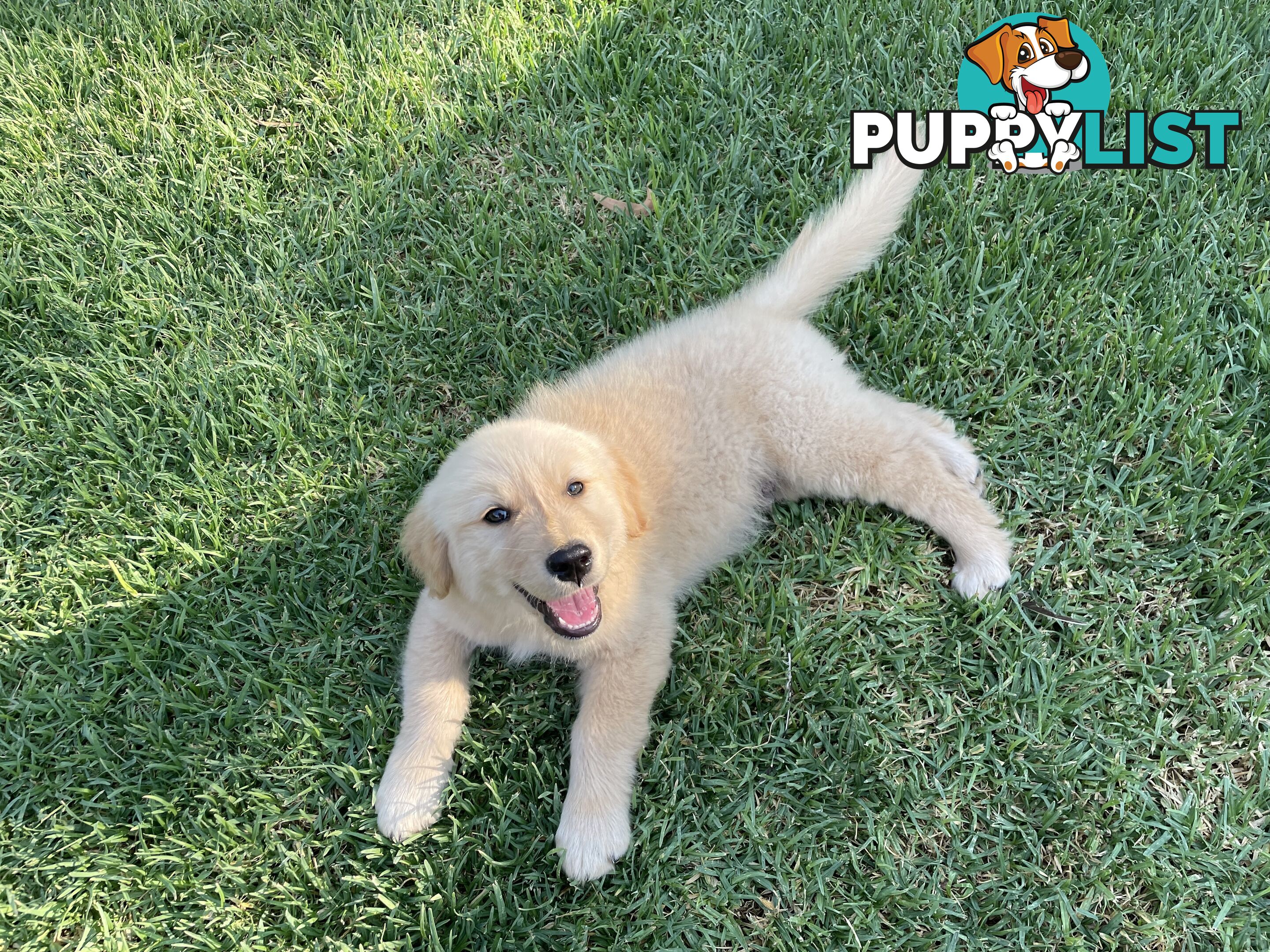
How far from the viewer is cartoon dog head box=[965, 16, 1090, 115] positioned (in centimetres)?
326

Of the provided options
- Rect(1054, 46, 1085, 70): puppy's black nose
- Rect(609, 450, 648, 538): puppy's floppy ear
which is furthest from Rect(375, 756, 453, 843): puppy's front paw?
Rect(1054, 46, 1085, 70): puppy's black nose

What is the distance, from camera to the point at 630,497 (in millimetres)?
Result: 2031

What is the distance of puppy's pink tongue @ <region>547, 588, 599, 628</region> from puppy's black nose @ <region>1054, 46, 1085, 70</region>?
302 centimetres

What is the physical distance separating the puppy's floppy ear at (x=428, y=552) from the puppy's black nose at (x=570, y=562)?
319 millimetres

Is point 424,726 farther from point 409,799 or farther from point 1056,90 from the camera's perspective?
point 1056,90

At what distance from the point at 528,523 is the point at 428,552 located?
0.30 m

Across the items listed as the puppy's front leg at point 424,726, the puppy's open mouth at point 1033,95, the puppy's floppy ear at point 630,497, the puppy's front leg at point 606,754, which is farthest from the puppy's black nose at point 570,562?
the puppy's open mouth at point 1033,95

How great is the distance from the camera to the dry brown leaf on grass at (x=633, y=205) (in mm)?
3055

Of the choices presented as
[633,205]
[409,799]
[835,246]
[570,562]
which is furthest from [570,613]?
[633,205]

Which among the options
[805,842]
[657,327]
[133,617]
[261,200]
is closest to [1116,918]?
[805,842]

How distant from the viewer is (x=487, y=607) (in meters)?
2.00

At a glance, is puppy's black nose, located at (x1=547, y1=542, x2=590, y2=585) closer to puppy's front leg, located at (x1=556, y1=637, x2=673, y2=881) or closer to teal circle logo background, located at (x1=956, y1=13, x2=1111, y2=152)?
puppy's front leg, located at (x1=556, y1=637, x2=673, y2=881)

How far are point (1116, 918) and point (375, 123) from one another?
3696 millimetres

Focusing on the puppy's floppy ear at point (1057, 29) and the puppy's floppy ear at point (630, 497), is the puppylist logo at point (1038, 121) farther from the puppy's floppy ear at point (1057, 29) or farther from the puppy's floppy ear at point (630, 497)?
the puppy's floppy ear at point (630, 497)
